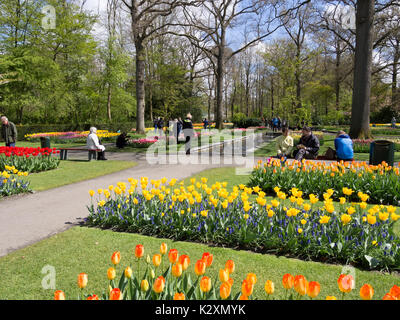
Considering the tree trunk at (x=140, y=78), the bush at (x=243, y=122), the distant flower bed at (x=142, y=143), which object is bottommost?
the distant flower bed at (x=142, y=143)

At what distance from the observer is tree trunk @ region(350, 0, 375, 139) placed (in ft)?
46.8

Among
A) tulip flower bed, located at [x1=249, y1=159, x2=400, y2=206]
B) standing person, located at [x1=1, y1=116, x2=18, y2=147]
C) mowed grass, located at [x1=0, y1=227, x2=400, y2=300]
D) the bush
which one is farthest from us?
the bush

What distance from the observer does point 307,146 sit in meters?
9.17

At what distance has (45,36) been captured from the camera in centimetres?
2689

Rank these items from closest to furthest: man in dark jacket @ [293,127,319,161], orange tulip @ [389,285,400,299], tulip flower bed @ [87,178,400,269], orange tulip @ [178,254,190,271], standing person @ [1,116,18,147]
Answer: orange tulip @ [389,285,400,299]
orange tulip @ [178,254,190,271]
tulip flower bed @ [87,178,400,269]
man in dark jacket @ [293,127,319,161]
standing person @ [1,116,18,147]

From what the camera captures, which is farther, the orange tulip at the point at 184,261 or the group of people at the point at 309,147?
the group of people at the point at 309,147

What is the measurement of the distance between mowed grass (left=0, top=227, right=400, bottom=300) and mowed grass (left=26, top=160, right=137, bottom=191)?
155 inches

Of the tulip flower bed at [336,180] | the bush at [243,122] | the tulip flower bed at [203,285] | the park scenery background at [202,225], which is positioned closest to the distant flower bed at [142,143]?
the park scenery background at [202,225]

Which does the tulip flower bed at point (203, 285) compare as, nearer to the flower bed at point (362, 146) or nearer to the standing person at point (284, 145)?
the standing person at point (284, 145)

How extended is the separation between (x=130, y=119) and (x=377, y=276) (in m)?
40.3

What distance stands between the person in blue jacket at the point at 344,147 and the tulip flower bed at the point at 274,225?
14.9ft

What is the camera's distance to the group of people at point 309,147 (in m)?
8.29

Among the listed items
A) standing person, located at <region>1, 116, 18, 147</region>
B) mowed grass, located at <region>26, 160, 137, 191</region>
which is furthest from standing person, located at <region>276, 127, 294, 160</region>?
standing person, located at <region>1, 116, 18, 147</region>

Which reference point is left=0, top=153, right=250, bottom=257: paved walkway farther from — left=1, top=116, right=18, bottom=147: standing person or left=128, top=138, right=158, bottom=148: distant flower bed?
left=128, top=138, right=158, bottom=148: distant flower bed
